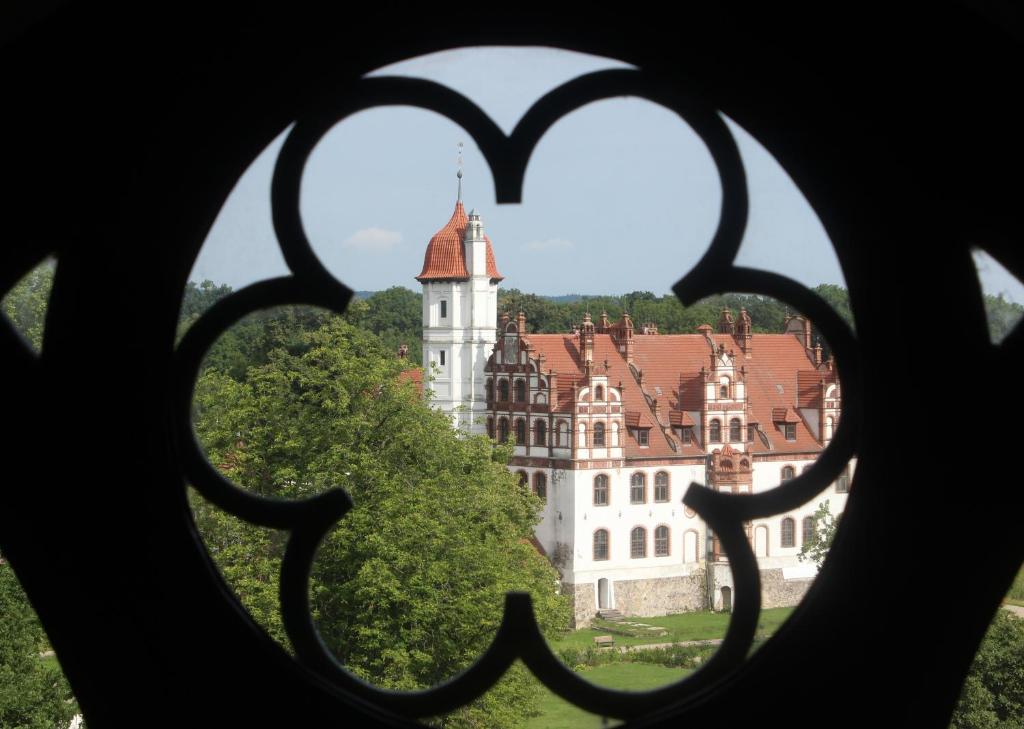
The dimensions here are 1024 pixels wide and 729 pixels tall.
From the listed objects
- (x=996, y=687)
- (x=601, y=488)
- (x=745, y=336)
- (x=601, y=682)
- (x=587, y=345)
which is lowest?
(x=601, y=682)

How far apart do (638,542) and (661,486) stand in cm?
132

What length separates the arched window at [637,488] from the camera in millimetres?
26969

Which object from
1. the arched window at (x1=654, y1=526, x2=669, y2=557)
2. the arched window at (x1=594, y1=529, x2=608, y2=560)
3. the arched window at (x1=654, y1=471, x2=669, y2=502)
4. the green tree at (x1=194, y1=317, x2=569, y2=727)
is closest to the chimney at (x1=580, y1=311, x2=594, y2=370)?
the arched window at (x1=654, y1=471, x2=669, y2=502)

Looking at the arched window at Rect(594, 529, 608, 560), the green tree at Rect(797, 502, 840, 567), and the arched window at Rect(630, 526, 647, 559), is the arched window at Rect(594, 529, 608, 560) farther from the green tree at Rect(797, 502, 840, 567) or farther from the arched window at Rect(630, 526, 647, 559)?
the green tree at Rect(797, 502, 840, 567)

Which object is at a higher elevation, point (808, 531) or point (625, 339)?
point (625, 339)

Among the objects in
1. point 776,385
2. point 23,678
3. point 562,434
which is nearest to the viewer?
point 23,678

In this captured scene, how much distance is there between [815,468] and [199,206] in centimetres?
54

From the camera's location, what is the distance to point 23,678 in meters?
9.82

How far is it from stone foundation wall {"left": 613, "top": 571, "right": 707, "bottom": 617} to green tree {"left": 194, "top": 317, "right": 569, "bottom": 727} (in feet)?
40.1

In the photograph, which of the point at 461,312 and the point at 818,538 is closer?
the point at 818,538

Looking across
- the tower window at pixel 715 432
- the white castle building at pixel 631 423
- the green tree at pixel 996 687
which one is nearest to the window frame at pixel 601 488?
the white castle building at pixel 631 423

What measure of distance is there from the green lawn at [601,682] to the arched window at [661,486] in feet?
17.7

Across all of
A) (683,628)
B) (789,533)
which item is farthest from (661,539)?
(789,533)

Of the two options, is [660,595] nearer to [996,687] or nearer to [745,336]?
[745,336]
